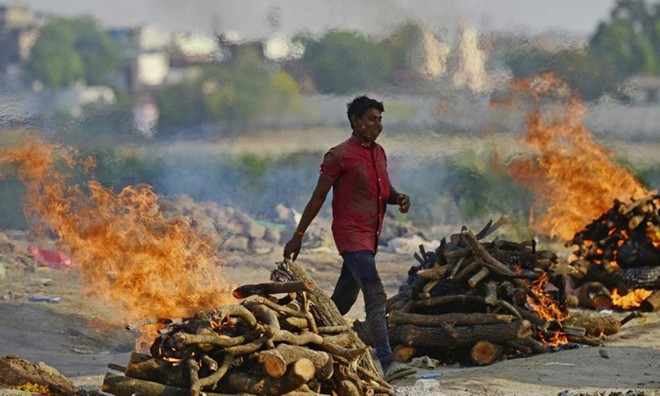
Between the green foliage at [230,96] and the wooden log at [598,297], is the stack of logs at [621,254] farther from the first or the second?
the green foliage at [230,96]

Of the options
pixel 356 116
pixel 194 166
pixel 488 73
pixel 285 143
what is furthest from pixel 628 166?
pixel 356 116

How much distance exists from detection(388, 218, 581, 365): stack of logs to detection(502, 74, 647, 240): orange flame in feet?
13.5

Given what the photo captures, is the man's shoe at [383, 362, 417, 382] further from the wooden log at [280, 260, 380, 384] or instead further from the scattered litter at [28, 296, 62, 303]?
the scattered litter at [28, 296, 62, 303]

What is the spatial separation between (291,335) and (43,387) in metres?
1.63

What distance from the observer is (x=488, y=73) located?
21.3m

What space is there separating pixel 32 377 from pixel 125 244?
4.09m

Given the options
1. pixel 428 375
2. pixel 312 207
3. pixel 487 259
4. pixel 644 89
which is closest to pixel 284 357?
pixel 312 207

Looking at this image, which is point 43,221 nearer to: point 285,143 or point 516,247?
point 285,143

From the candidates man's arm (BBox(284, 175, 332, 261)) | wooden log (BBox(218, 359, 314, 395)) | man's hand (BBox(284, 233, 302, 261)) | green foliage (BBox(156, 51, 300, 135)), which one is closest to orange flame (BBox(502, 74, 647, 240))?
green foliage (BBox(156, 51, 300, 135))

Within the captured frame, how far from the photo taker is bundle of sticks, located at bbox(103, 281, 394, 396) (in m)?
8.14

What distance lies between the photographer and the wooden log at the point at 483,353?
11555 millimetres

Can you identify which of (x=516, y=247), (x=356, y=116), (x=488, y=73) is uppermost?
(x=488, y=73)

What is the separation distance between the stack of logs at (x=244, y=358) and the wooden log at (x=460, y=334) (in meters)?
2.95

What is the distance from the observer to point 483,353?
38.0ft
